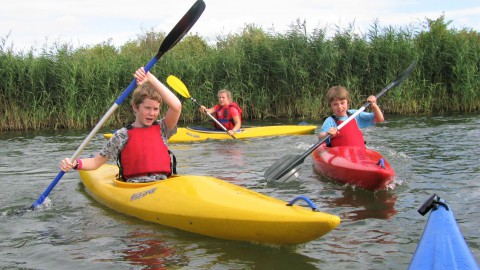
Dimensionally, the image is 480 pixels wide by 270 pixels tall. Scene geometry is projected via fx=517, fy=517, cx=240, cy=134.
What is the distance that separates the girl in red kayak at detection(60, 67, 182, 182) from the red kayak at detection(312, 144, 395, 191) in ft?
5.30

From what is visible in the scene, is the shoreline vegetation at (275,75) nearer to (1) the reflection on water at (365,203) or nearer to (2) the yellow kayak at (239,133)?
(2) the yellow kayak at (239,133)

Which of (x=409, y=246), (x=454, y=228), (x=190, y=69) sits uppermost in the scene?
(x=190, y=69)

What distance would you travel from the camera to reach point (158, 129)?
13.3ft

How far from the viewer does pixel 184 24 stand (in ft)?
14.4

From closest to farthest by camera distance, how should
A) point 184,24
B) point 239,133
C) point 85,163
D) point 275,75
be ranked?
point 85,163 < point 184,24 < point 239,133 < point 275,75

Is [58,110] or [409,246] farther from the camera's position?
[58,110]

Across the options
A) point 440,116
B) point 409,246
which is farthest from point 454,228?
point 440,116

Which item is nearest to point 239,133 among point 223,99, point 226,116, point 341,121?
point 226,116

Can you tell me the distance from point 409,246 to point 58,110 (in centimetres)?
986

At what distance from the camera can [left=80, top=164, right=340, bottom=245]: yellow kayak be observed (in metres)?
2.82

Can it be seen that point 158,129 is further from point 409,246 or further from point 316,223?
point 409,246

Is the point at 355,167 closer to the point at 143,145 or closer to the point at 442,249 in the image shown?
the point at 143,145

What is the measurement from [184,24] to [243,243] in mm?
2061

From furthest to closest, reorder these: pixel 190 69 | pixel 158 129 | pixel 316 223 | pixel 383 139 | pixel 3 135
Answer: pixel 190 69 < pixel 3 135 < pixel 383 139 < pixel 158 129 < pixel 316 223
